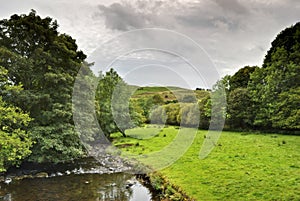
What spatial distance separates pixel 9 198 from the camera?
42.1 ft

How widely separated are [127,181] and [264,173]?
8.12m

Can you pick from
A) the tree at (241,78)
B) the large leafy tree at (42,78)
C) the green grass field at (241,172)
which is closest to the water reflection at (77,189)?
the green grass field at (241,172)

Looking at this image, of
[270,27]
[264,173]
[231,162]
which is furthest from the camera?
[270,27]

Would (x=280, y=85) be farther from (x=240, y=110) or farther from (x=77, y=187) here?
(x=77, y=187)

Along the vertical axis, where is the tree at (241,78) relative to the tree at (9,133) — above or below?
above

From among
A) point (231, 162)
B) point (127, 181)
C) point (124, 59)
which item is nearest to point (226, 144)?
point (231, 162)

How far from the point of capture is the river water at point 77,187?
43.2ft

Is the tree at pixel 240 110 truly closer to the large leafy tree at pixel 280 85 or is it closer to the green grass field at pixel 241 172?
the large leafy tree at pixel 280 85

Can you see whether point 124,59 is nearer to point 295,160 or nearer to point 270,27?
point 295,160

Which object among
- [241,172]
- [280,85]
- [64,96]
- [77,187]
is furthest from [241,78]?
[77,187]

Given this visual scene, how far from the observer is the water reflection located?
517 inches

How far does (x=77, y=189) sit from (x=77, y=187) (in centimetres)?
39

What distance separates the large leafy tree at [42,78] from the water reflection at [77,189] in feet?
9.85

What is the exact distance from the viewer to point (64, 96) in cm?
1952
